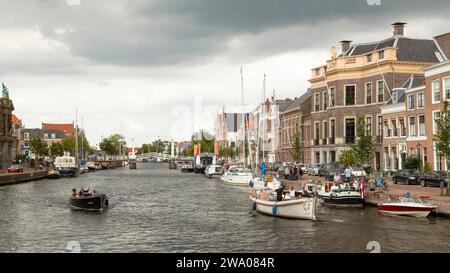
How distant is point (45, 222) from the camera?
3812 centimetres

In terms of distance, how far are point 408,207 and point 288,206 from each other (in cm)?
811

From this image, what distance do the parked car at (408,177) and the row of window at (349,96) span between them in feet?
101

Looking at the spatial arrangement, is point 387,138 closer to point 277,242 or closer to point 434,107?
point 434,107

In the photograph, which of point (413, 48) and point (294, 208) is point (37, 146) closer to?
point (413, 48)

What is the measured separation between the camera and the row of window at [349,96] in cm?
8725

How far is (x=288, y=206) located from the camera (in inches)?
1500

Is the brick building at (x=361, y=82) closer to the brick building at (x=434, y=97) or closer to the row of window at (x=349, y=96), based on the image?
the row of window at (x=349, y=96)

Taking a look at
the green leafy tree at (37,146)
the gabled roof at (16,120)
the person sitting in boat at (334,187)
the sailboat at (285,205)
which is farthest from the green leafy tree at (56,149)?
the sailboat at (285,205)

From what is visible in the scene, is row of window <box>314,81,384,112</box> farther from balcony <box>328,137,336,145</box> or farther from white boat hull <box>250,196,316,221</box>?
white boat hull <box>250,196,316,221</box>

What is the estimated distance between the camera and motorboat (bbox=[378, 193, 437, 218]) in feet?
121

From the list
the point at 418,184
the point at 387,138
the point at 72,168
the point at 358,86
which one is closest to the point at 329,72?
the point at 358,86

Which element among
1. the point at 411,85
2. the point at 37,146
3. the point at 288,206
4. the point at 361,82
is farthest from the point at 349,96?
the point at 37,146

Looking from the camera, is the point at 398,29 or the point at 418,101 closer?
the point at 418,101

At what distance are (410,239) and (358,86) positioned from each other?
212 feet
